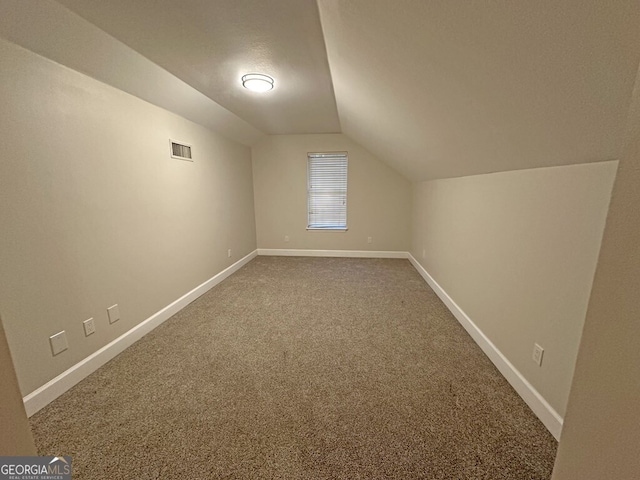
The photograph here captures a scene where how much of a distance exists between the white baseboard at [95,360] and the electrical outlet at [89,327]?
0.16m

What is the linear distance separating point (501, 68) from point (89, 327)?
108 inches

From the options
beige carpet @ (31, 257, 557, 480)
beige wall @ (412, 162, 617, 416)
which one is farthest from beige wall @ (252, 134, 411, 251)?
beige carpet @ (31, 257, 557, 480)

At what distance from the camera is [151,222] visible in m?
2.43

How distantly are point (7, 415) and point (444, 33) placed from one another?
5.75 feet

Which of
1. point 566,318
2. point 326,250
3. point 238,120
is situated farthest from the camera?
point 326,250

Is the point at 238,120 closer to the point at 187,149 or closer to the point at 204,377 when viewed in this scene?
the point at 187,149

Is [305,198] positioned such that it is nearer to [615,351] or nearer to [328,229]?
[328,229]

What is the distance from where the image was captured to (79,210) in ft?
5.80

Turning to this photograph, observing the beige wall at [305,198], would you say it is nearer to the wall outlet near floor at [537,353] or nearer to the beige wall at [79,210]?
the beige wall at [79,210]

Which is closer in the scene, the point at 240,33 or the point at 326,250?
the point at 240,33

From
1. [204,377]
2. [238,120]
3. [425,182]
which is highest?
[238,120]

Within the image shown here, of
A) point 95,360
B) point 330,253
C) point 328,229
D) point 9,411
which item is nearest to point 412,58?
point 9,411

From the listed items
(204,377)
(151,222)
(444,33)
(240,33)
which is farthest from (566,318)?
(151,222)

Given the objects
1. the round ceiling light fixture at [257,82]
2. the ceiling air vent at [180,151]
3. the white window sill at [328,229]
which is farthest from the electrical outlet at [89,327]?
the white window sill at [328,229]
